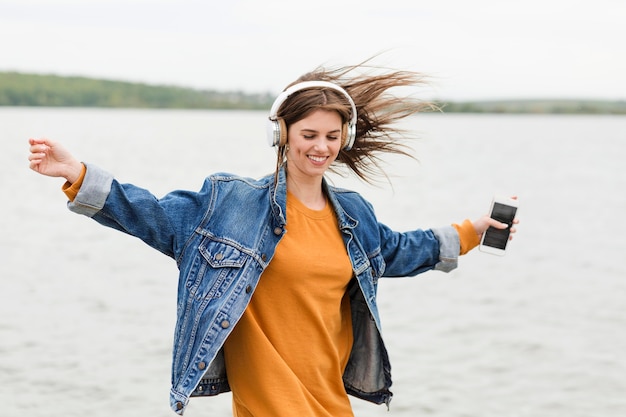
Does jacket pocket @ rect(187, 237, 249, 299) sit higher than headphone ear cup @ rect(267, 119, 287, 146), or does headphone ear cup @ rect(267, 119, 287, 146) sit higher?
headphone ear cup @ rect(267, 119, 287, 146)

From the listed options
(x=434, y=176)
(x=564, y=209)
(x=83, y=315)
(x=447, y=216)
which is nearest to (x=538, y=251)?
(x=447, y=216)

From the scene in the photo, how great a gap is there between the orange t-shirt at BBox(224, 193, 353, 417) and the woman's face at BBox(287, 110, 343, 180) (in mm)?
177

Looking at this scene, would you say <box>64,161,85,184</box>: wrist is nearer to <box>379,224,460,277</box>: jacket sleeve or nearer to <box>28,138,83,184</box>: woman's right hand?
<box>28,138,83,184</box>: woman's right hand

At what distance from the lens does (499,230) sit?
4.67m

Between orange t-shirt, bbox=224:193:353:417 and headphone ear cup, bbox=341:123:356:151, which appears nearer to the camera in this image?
orange t-shirt, bbox=224:193:353:417

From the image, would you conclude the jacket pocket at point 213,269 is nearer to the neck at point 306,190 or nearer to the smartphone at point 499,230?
the neck at point 306,190

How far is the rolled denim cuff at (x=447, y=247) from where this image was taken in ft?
15.3

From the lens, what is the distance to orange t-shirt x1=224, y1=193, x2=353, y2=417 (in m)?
3.97

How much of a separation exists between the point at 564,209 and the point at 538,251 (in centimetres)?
782

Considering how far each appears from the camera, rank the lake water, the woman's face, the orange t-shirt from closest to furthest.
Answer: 1. the orange t-shirt
2. the woman's face
3. the lake water

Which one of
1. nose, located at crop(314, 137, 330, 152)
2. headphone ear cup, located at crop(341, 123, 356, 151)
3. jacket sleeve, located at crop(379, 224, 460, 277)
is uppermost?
headphone ear cup, located at crop(341, 123, 356, 151)

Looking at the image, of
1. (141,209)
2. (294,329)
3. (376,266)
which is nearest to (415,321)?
(376,266)

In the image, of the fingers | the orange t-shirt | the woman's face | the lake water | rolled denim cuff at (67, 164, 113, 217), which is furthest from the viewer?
the lake water

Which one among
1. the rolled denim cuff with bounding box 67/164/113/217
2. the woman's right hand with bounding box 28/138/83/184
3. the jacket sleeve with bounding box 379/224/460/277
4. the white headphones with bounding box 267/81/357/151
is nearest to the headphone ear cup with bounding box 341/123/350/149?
the white headphones with bounding box 267/81/357/151
